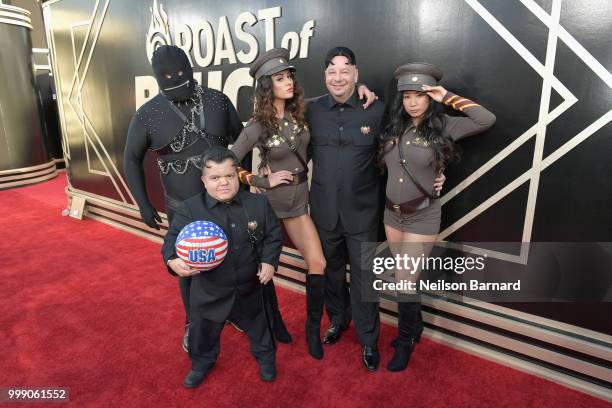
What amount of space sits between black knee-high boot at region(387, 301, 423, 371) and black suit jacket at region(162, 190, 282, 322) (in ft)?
2.73

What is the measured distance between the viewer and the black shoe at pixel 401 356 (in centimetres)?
247

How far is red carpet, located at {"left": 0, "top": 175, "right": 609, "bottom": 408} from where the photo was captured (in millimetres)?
2273

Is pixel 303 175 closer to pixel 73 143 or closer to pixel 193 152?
pixel 193 152

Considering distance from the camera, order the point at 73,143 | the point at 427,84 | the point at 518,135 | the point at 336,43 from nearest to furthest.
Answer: the point at 427,84, the point at 518,135, the point at 336,43, the point at 73,143

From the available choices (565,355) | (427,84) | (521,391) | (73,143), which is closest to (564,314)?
(565,355)

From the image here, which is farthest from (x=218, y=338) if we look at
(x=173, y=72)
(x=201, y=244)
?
(x=173, y=72)

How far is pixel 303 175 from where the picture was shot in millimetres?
2436

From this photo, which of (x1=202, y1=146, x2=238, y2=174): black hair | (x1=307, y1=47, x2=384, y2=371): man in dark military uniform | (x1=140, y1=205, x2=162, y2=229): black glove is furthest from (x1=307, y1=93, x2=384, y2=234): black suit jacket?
(x1=140, y1=205, x2=162, y2=229): black glove

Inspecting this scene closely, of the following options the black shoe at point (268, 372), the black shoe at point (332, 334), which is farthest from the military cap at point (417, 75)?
the black shoe at point (268, 372)

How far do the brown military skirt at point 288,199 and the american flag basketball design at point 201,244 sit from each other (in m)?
0.50

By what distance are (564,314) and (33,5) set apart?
1215 cm

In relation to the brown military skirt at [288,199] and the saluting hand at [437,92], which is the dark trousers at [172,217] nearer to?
the brown military skirt at [288,199]

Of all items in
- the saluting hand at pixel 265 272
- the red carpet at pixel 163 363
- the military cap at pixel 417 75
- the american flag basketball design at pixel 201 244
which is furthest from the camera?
the red carpet at pixel 163 363

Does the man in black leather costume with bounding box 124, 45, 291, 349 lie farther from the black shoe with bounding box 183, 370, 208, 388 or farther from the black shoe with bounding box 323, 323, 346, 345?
the black shoe with bounding box 323, 323, 346, 345
